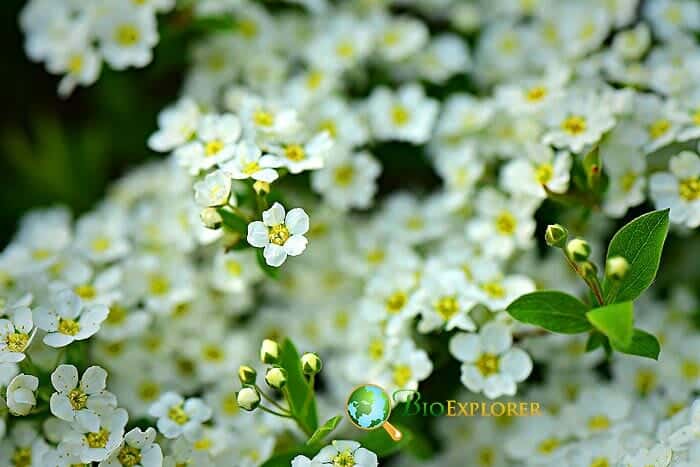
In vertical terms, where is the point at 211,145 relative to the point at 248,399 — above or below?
above

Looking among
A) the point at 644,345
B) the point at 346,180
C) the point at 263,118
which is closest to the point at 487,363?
the point at 644,345

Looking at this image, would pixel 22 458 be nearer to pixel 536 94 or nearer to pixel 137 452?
pixel 137 452

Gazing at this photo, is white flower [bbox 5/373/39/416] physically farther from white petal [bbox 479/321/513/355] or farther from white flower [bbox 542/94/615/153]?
white flower [bbox 542/94/615/153]

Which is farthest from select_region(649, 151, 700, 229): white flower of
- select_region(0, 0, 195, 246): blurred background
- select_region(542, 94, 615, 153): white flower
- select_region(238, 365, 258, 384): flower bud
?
select_region(0, 0, 195, 246): blurred background

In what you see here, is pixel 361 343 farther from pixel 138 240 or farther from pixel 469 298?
pixel 138 240

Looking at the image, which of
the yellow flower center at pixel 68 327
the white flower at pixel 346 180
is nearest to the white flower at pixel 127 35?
the white flower at pixel 346 180

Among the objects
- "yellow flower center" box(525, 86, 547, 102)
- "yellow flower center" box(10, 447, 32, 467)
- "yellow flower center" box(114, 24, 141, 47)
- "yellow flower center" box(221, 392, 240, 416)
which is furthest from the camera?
"yellow flower center" box(114, 24, 141, 47)

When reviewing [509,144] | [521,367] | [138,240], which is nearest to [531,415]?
[521,367]
